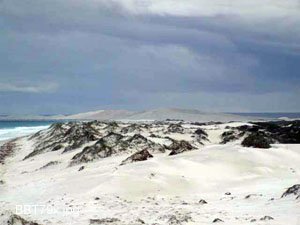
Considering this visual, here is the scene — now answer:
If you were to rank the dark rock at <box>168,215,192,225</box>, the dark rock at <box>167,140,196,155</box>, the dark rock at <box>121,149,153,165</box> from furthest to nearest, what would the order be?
the dark rock at <box>167,140,196,155</box> < the dark rock at <box>121,149,153,165</box> < the dark rock at <box>168,215,192,225</box>

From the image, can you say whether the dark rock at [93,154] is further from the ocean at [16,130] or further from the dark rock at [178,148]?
the ocean at [16,130]

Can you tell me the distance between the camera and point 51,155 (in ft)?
113

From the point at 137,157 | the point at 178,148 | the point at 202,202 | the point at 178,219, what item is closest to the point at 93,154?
the point at 137,157

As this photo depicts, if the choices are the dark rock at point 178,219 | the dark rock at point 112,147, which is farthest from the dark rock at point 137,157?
the dark rock at point 178,219

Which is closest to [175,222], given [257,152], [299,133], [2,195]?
[2,195]

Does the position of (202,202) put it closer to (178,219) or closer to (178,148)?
(178,219)

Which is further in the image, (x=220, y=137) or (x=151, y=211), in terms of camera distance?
(x=220, y=137)

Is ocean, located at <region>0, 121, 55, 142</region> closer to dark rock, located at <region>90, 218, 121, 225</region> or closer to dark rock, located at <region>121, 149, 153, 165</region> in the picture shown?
dark rock, located at <region>121, 149, 153, 165</region>

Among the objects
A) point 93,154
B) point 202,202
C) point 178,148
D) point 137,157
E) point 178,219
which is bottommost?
point 202,202

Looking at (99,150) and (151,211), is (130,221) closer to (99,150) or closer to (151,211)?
(151,211)

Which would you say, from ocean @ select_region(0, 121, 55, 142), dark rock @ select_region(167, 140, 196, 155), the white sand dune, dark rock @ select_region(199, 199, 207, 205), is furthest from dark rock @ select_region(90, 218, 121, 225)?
ocean @ select_region(0, 121, 55, 142)

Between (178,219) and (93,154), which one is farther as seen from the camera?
(93,154)

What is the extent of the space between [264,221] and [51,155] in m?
24.2

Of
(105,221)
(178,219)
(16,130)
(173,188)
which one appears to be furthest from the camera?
(16,130)
